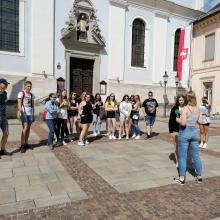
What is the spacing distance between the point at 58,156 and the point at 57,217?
10.9ft

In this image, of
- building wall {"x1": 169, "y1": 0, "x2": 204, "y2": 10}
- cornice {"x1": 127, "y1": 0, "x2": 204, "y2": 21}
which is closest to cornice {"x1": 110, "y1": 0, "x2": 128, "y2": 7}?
cornice {"x1": 127, "y1": 0, "x2": 204, "y2": 21}

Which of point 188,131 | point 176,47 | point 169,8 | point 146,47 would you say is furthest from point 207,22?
point 188,131

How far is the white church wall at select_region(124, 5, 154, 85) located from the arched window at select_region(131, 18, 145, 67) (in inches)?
12.8

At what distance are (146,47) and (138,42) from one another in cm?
80

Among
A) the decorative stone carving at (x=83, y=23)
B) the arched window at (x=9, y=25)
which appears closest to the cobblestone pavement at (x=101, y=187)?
the arched window at (x=9, y=25)

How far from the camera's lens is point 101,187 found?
15.6 feet

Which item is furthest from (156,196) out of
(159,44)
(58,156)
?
(159,44)

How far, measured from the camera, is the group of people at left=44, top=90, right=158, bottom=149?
7.85 metres

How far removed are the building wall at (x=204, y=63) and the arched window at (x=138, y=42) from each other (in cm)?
618

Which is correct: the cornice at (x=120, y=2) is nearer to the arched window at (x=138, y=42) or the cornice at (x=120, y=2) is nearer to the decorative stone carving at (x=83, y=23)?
the arched window at (x=138, y=42)

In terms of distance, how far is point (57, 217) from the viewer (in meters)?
3.62

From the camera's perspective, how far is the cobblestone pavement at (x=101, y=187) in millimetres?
3818

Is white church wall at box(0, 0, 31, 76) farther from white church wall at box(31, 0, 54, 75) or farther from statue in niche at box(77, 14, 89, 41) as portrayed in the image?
statue in niche at box(77, 14, 89, 41)

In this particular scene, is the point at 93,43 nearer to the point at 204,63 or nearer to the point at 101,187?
the point at 204,63
